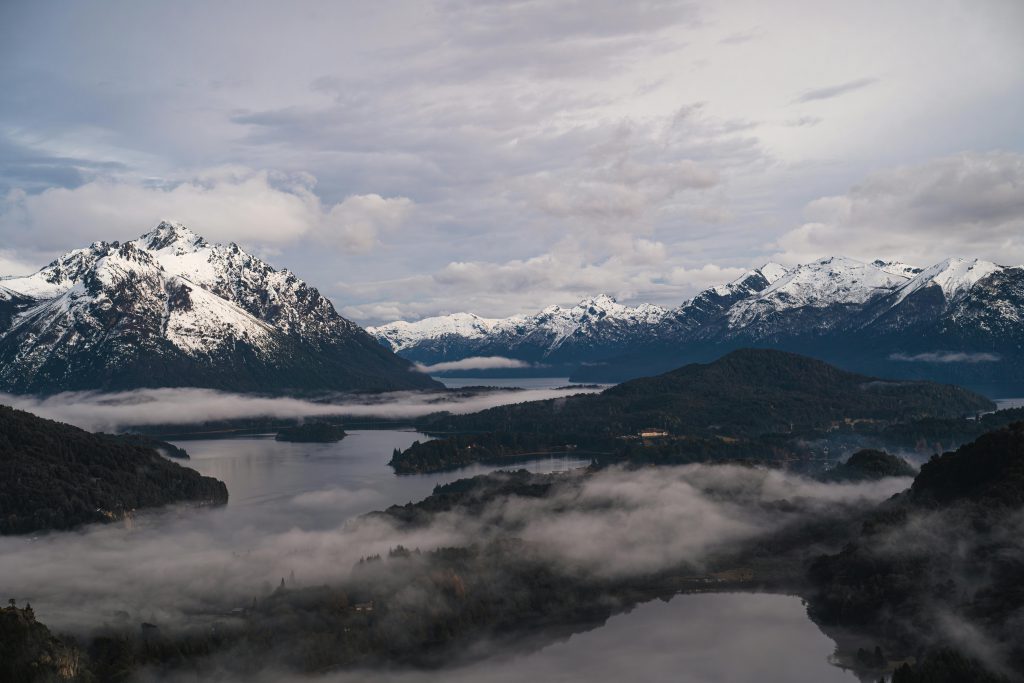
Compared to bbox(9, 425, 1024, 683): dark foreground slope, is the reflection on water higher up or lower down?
lower down

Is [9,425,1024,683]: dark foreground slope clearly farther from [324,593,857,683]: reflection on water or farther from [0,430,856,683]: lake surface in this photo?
[0,430,856,683]: lake surface

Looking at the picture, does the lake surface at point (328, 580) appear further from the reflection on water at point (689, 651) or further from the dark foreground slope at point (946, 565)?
the dark foreground slope at point (946, 565)

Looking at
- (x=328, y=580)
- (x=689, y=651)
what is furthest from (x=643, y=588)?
(x=328, y=580)

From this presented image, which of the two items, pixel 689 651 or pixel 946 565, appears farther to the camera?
pixel 689 651

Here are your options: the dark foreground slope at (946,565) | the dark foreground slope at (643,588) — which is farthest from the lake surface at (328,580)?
the dark foreground slope at (946,565)

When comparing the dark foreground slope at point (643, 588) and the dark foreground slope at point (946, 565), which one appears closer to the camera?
the dark foreground slope at point (946, 565)

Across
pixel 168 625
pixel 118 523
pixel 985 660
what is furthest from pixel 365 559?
pixel 985 660

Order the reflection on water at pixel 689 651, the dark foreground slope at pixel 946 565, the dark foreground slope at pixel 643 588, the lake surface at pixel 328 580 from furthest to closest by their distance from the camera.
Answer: the lake surface at pixel 328 580 < the reflection on water at pixel 689 651 < the dark foreground slope at pixel 643 588 < the dark foreground slope at pixel 946 565

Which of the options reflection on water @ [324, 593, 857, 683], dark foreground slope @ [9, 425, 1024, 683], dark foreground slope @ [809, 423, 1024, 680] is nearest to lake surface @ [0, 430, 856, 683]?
reflection on water @ [324, 593, 857, 683]

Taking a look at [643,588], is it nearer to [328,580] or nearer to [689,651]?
[689,651]

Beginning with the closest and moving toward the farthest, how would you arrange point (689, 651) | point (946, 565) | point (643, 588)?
point (946, 565) < point (689, 651) < point (643, 588)

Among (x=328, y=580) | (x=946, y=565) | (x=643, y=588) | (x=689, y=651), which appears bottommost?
(x=689, y=651)

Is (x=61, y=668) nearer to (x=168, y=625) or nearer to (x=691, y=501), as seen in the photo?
(x=168, y=625)
